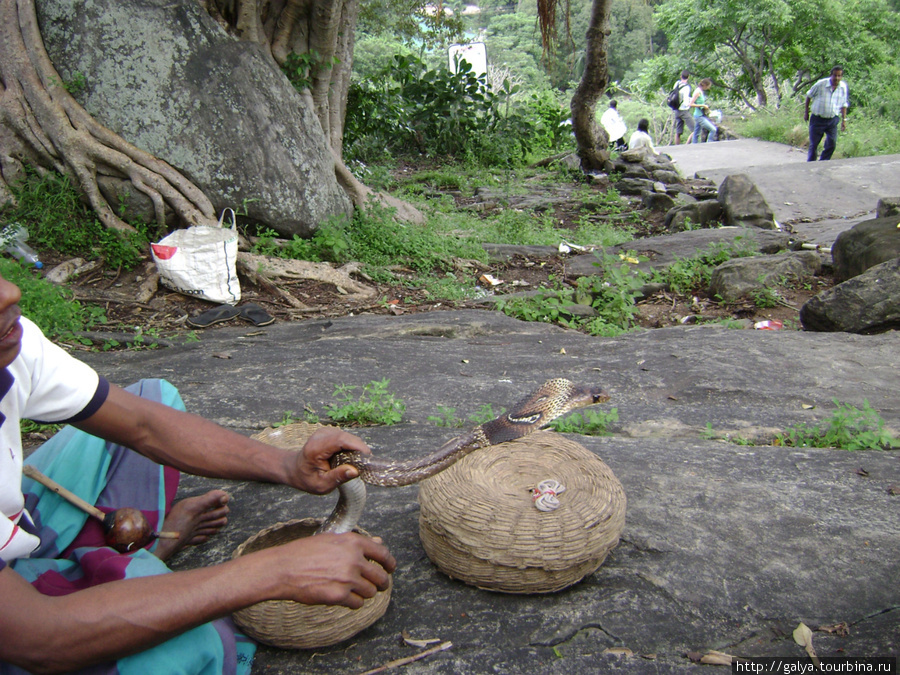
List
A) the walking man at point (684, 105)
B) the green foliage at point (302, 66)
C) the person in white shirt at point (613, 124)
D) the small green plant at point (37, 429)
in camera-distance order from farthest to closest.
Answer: the walking man at point (684, 105)
the person in white shirt at point (613, 124)
the green foliage at point (302, 66)
the small green plant at point (37, 429)

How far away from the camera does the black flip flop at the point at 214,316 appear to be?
5173 mm

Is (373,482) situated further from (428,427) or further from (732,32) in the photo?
(732,32)

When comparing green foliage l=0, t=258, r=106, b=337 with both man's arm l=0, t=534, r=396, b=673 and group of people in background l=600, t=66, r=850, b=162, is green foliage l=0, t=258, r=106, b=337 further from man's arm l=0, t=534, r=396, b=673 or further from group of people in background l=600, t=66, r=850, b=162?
group of people in background l=600, t=66, r=850, b=162

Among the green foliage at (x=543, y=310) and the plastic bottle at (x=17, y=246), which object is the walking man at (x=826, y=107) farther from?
the plastic bottle at (x=17, y=246)

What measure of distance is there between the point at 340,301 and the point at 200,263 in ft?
4.05

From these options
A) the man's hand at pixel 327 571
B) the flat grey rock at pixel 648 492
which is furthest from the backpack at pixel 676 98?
the man's hand at pixel 327 571

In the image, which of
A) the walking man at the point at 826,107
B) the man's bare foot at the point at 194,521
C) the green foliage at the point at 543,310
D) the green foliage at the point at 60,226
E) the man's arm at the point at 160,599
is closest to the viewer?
the man's arm at the point at 160,599

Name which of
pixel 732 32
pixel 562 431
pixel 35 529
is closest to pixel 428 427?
pixel 562 431

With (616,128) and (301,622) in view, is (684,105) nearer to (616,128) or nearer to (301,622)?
(616,128)

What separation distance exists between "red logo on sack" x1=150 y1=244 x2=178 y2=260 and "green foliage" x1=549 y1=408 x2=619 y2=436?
11.4 feet

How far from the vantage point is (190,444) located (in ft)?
6.66

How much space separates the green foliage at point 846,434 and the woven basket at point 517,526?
1623 mm

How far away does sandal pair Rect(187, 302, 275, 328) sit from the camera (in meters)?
5.19

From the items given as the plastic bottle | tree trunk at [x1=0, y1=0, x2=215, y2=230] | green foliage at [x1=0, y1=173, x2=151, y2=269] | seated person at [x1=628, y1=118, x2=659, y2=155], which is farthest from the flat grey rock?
seated person at [x1=628, y1=118, x2=659, y2=155]
